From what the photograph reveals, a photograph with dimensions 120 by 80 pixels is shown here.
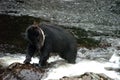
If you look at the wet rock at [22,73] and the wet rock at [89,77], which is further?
the wet rock at [89,77]

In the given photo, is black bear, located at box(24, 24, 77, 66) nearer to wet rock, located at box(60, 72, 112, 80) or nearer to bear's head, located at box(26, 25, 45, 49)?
bear's head, located at box(26, 25, 45, 49)

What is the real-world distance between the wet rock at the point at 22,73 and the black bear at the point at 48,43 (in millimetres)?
706

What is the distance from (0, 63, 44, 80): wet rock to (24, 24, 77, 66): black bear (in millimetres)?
706

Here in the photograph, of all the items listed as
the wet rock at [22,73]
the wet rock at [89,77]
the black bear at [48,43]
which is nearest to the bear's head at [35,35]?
the black bear at [48,43]

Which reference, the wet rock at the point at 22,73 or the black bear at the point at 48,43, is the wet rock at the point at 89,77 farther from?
the black bear at the point at 48,43

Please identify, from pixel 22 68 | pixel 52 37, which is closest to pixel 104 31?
pixel 52 37

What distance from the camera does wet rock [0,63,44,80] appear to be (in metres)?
10.0

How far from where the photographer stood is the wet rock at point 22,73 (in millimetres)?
10000

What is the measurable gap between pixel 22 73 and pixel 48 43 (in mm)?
1316

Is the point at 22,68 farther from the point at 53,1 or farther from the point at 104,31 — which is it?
the point at 53,1

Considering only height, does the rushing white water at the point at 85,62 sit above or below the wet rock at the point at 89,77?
below

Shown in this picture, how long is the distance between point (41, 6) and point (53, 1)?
7.35 ft

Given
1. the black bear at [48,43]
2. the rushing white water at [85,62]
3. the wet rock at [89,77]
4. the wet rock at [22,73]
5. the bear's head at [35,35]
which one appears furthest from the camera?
the rushing white water at [85,62]

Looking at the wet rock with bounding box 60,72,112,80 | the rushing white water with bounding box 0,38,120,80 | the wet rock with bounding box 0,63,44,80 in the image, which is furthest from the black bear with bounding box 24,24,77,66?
the wet rock with bounding box 60,72,112,80
